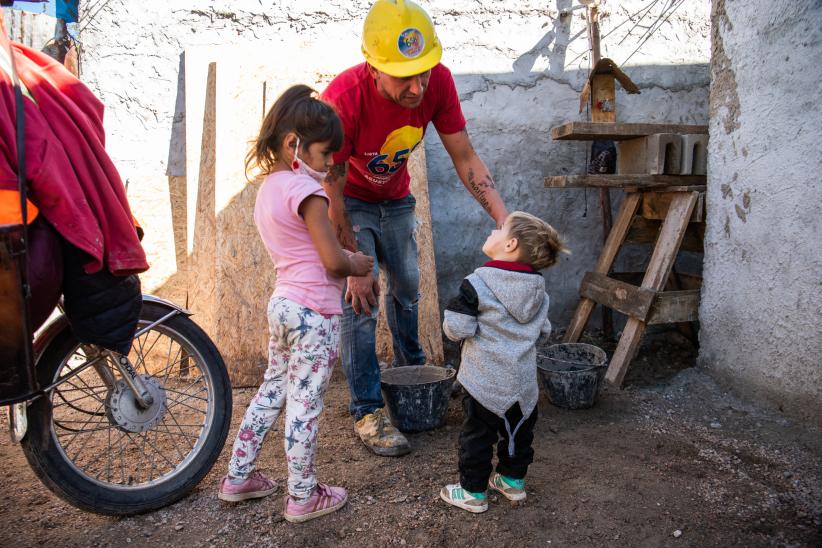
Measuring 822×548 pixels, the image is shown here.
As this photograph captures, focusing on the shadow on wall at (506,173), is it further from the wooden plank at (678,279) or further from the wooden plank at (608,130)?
the wooden plank at (608,130)

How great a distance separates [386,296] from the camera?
3.04 meters

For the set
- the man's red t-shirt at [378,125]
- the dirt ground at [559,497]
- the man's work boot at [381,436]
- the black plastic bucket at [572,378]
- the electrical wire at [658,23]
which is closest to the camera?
the dirt ground at [559,497]

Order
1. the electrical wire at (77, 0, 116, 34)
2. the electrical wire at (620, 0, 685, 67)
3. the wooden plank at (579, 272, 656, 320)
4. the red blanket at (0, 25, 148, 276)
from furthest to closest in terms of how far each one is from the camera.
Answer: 1. the electrical wire at (620, 0, 685, 67)
2. the electrical wire at (77, 0, 116, 34)
3. the wooden plank at (579, 272, 656, 320)
4. the red blanket at (0, 25, 148, 276)

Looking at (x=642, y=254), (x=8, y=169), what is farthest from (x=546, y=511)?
(x=642, y=254)

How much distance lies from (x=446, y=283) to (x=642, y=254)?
1.43m

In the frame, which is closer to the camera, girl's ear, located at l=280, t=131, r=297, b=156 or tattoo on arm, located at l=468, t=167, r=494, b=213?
girl's ear, located at l=280, t=131, r=297, b=156

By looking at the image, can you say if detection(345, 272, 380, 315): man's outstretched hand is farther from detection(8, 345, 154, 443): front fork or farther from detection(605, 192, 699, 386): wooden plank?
detection(605, 192, 699, 386): wooden plank

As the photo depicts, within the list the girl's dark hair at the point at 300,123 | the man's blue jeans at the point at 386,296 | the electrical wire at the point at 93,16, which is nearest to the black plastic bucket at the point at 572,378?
the man's blue jeans at the point at 386,296

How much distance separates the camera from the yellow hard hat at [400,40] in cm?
227

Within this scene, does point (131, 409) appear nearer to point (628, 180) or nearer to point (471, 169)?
point (471, 169)

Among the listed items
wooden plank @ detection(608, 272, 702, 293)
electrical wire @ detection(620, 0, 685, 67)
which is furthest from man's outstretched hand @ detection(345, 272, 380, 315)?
electrical wire @ detection(620, 0, 685, 67)

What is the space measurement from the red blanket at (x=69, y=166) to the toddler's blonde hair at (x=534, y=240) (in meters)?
1.25

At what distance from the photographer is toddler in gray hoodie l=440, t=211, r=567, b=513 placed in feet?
6.66

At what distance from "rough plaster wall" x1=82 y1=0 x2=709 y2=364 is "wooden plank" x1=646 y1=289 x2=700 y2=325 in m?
0.98
